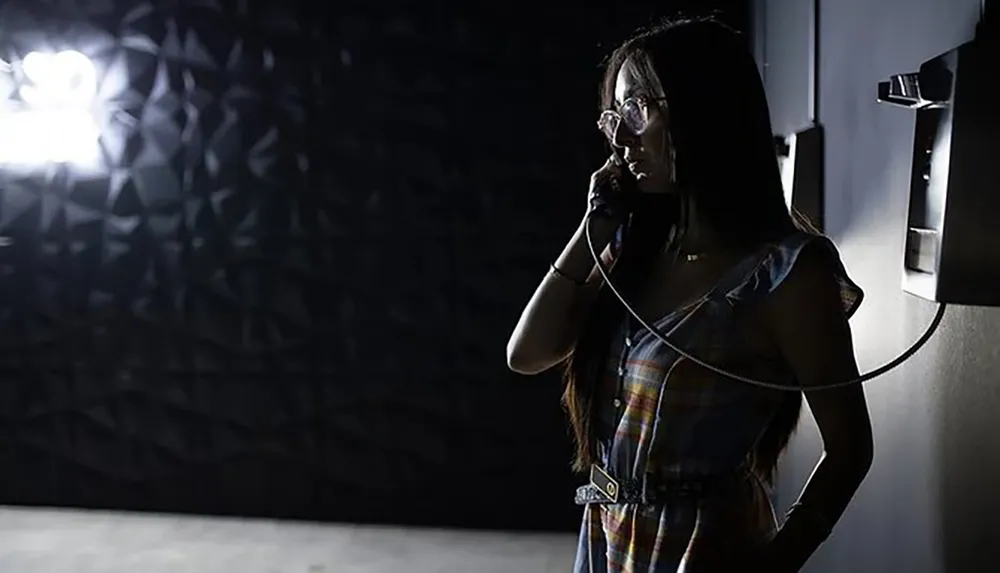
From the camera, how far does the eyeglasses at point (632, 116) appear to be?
98 centimetres

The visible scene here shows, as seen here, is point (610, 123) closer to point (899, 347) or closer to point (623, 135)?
point (623, 135)

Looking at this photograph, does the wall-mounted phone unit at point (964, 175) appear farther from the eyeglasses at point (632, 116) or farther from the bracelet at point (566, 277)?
the bracelet at point (566, 277)

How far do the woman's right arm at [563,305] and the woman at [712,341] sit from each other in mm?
48

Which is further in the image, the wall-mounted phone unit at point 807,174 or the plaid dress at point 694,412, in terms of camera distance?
the wall-mounted phone unit at point 807,174

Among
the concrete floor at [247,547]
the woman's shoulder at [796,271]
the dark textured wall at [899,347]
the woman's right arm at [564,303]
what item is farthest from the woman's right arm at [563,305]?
the concrete floor at [247,547]

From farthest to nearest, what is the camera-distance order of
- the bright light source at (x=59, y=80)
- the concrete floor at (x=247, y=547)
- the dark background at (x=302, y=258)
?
the bright light source at (x=59, y=80) < the dark background at (x=302, y=258) < the concrete floor at (x=247, y=547)

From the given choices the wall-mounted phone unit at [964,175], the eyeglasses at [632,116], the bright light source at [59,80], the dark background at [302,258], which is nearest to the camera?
the wall-mounted phone unit at [964,175]

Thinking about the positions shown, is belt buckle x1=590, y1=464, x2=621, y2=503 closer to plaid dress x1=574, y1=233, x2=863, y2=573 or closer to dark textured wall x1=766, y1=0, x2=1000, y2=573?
plaid dress x1=574, y1=233, x2=863, y2=573

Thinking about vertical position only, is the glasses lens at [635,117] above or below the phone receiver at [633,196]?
above

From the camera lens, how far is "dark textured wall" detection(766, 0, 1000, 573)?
0.89 meters

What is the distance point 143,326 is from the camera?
377cm

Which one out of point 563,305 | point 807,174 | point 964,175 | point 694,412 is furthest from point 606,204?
point 807,174

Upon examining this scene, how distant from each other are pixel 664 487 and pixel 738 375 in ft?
0.48

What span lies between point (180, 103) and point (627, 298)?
9.88 feet
